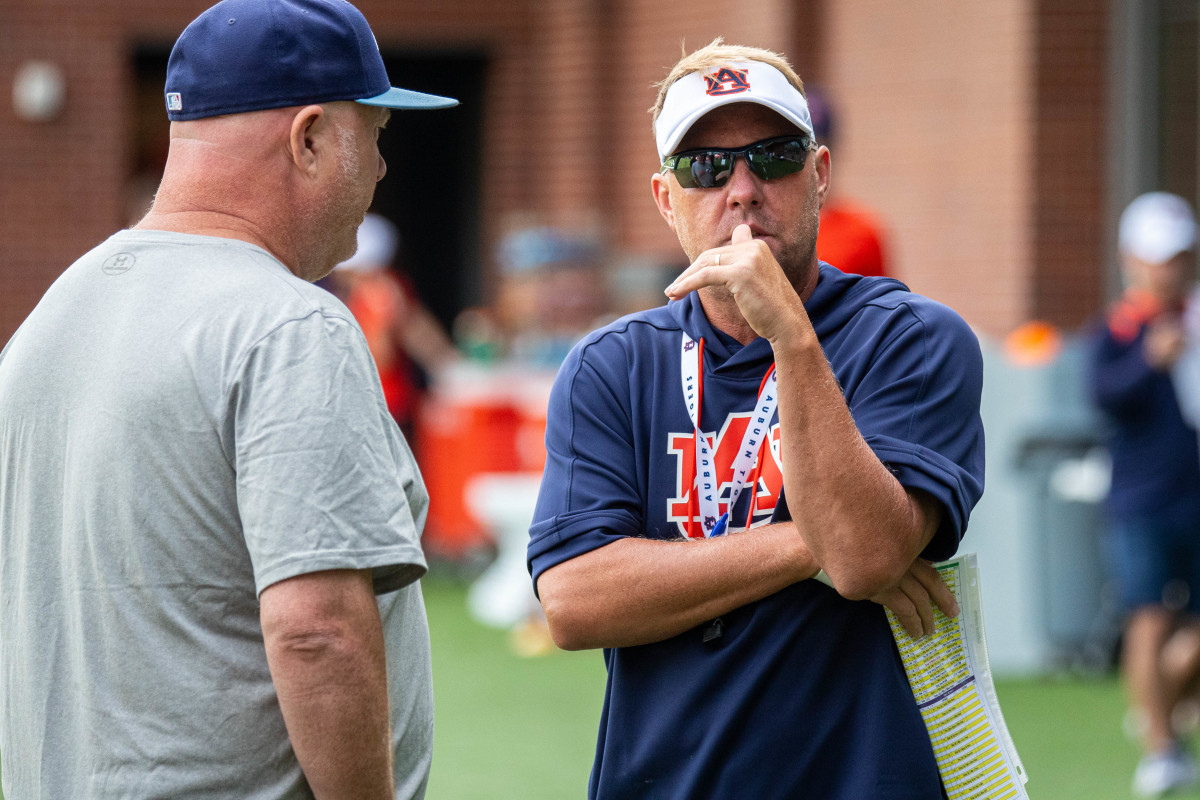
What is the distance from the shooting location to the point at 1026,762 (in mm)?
6215

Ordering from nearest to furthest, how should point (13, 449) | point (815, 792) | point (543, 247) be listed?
point (13, 449)
point (815, 792)
point (543, 247)

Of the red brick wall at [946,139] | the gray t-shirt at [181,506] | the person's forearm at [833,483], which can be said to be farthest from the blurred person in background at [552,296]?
the gray t-shirt at [181,506]

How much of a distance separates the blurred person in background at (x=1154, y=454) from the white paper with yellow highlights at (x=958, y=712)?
424 cm

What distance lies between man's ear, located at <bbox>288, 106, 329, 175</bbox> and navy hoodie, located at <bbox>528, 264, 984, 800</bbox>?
611 millimetres

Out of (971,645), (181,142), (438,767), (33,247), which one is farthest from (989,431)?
(33,247)

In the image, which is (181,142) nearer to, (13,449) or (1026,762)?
(13,449)

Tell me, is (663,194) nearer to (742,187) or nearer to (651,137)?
(742,187)

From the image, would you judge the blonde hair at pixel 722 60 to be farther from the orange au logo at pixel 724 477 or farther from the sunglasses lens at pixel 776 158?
the orange au logo at pixel 724 477

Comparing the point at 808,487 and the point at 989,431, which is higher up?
the point at 808,487

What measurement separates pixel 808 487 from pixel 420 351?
9919 mm

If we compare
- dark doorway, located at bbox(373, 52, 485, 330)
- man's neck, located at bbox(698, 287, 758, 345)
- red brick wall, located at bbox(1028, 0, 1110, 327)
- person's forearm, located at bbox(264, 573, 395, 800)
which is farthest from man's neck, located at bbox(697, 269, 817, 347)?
dark doorway, located at bbox(373, 52, 485, 330)

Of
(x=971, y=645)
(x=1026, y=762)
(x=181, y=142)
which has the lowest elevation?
(x=1026, y=762)

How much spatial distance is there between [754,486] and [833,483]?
→ 0.73 ft

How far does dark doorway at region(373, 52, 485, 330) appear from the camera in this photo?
15391mm
